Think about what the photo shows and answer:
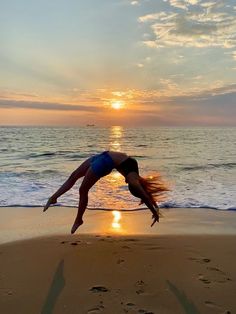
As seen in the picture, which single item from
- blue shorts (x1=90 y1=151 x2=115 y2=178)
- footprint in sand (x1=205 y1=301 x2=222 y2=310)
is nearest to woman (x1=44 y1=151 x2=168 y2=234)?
blue shorts (x1=90 y1=151 x2=115 y2=178)

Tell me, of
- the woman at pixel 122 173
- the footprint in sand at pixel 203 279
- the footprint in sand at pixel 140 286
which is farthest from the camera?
the woman at pixel 122 173

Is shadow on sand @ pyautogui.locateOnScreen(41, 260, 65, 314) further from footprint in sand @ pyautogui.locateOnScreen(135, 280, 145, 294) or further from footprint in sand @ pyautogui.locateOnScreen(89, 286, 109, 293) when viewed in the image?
footprint in sand @ pyautogui.locateOnScreen(135, 280, 145, 294)

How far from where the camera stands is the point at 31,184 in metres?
14.1

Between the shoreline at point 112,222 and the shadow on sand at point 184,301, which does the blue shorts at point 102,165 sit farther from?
the shadow on sand at point 184,301

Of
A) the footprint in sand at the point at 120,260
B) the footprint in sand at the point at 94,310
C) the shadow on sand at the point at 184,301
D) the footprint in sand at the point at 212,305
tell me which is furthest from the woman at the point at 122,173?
the footprint in sand at the point at 94,310

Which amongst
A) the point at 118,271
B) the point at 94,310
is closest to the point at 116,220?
the point at 118,271

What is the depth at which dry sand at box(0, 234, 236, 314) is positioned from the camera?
446cm

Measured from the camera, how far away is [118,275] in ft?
17.4

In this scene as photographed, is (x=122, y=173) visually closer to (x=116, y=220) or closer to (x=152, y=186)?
(x=152, y=186)

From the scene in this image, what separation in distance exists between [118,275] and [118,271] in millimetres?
149

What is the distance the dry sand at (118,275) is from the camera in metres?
4.46

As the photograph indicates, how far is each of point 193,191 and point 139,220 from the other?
4.27m

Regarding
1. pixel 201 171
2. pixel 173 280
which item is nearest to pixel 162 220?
pixel 173 280

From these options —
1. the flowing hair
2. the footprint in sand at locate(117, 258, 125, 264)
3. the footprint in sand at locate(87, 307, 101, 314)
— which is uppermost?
the flowing hair
